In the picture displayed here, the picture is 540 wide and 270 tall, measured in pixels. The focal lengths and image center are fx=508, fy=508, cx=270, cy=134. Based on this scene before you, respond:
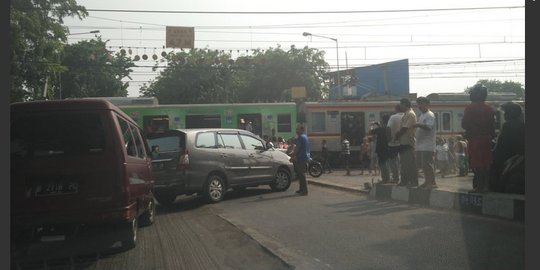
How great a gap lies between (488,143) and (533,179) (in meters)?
2.17

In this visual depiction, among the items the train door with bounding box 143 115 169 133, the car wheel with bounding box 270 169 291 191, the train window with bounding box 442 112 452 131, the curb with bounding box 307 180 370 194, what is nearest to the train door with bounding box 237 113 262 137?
the train door with bounding box 143 115 169 133

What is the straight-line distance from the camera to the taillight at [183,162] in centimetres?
1061

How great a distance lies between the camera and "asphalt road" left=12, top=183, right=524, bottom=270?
5637mm

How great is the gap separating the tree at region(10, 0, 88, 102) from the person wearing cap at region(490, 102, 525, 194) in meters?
14.6

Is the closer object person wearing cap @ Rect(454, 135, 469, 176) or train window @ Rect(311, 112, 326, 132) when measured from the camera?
person wearing cap @ Rect(454, 135, 469, 176)

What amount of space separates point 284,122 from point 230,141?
11.0 meters

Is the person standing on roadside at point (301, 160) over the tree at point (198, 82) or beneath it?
beneath

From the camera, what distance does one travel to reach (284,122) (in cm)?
2277

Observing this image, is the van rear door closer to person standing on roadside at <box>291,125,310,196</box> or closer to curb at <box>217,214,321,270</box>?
curb at <box>217,214,321,270</box>

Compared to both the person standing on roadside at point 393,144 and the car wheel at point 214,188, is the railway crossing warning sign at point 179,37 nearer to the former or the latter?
the car wheel at point 214,188

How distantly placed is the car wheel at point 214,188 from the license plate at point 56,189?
17.6 feet

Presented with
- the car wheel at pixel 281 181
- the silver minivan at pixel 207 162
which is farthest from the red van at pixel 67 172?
the car wheel at pixel 281 181

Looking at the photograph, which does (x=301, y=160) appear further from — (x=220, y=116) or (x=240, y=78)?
(x=240, y=78)

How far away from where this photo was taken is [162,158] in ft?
35.2
